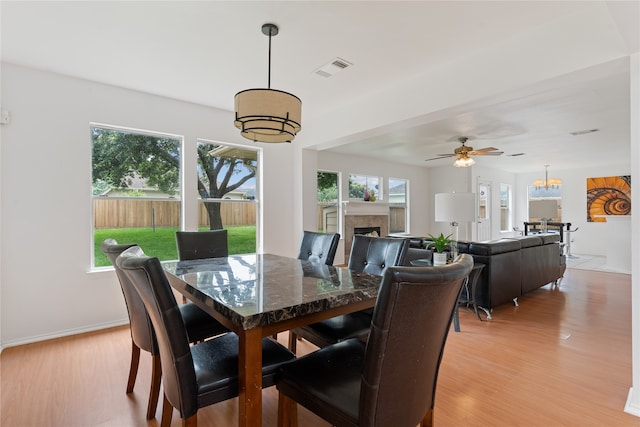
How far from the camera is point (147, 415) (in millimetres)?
1819

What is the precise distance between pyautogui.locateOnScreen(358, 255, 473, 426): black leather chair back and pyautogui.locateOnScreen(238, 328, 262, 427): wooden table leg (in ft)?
1.31

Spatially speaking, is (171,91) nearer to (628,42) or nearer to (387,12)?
(387,12)

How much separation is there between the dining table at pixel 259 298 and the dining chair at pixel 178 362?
18 cm

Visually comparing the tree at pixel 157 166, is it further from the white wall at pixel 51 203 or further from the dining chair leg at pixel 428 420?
the dining chair leg at pixel 428 420

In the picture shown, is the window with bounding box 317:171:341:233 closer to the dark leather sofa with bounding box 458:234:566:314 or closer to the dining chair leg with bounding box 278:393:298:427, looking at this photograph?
the dark leather sofa with bounding box 458:234:566:314

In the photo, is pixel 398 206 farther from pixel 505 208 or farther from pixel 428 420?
pixel 428 420

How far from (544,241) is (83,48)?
5.77 m

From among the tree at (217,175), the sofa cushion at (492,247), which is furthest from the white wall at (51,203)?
the sofa cushion at (492,247)

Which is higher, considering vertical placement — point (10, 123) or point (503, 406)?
point (10, 123)

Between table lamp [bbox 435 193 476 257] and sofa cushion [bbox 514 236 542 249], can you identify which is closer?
table lamp [bbox 435 193 476 257]

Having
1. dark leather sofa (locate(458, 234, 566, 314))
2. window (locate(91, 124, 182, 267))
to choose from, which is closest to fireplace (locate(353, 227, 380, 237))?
dark leather sofa (locate(458, 234, 566, 314))

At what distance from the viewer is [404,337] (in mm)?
1017

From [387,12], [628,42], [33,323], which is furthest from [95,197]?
[628,42]

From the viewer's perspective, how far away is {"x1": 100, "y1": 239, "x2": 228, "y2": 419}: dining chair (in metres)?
1.67
